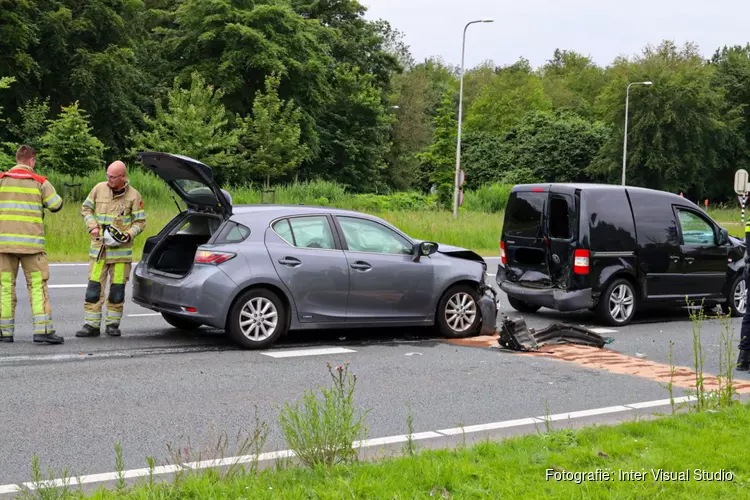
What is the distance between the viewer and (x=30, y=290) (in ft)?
30.6

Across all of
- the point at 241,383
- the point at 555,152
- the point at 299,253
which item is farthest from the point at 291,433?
the point at 555,152

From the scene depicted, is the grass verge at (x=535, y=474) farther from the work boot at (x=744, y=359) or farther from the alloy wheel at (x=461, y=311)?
the alloy wheel at (x=461, y=311)

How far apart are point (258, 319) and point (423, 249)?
2.17 metres

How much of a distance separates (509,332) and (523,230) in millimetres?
3009

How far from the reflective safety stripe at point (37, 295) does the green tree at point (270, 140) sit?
31179mm

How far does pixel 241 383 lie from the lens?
7.94 metres

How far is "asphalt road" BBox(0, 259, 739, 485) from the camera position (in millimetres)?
6105

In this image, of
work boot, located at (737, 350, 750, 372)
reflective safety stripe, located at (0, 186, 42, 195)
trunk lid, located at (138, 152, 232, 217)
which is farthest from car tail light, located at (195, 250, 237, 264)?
work boot, located at (737, 350, 750, 372)

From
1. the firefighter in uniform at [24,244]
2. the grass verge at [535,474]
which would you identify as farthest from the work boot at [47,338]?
the grass verge at [535,474]

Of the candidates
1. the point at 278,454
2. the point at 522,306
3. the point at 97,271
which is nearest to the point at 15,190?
the point at 97,271

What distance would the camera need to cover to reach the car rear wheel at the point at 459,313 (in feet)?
35.2

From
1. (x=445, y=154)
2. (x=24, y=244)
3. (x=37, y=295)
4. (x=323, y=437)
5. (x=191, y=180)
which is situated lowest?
(x=323, y=437)

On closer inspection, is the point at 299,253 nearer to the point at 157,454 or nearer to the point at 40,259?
the point at 40,259

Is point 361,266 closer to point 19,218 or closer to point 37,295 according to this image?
point 37,295
